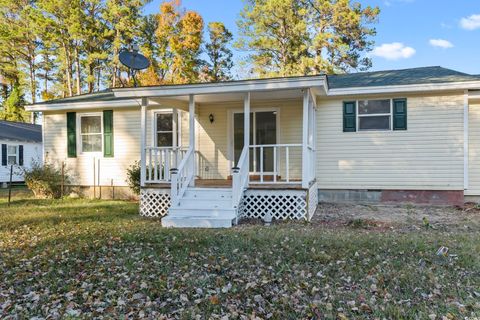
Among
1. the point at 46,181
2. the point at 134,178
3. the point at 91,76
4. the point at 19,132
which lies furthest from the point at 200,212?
the point at 91,76

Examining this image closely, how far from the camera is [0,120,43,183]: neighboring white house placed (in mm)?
16234

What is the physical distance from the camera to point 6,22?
2286 centimetres

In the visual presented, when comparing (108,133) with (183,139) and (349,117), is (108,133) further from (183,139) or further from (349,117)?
(349,117)

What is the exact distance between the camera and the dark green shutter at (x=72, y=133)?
35.4ft

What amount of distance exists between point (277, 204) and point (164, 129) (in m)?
4.68

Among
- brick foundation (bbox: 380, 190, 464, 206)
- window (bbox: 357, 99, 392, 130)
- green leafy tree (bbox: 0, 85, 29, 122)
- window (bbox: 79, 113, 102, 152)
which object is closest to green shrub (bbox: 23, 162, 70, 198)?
window (bbox: 79, 113, 102, 152)

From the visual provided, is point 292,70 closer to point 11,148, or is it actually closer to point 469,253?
point 11,148

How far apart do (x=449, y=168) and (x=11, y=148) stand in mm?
17954

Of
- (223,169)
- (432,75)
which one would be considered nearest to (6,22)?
(223,169)

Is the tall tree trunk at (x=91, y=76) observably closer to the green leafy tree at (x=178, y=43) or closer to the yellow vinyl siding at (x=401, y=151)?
the green leafy tree at (x=178, y=43)

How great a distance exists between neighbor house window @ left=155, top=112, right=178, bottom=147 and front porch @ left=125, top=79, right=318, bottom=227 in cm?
3

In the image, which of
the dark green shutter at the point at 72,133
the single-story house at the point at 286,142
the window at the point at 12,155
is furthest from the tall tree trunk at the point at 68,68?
the dark green shutter at the point at 72,133

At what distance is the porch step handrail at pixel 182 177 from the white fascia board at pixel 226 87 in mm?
1262

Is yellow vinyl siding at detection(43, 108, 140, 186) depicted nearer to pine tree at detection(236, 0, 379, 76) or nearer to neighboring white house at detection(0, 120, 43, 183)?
neighboring white house at detection(0, 120, 43, 183)
